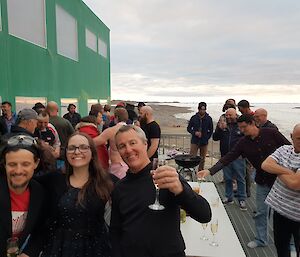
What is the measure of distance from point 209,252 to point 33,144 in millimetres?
1723

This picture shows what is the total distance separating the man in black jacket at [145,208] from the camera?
1521 millimetres

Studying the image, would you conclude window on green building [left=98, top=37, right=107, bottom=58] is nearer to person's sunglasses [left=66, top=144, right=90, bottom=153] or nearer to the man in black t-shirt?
the man in black t-shirt

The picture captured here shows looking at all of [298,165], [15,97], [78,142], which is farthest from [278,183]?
[15,97]

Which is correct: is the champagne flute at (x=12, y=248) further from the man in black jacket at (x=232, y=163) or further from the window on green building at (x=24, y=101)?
the window on green building at (x=24, y=101)

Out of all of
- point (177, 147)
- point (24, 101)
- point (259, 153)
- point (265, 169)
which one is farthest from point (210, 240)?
point (177, 147)

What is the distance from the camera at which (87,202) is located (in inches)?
81.2

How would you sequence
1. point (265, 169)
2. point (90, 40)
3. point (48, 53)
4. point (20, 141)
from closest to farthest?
1. point (20, 141)
2. point (265, 169)
3. point (48, 53)
4. point (90, 40)

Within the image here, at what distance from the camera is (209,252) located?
245cm

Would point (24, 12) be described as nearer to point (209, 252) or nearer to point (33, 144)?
point (33, 144)

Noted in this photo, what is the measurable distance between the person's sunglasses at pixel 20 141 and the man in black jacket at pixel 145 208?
0.72 m

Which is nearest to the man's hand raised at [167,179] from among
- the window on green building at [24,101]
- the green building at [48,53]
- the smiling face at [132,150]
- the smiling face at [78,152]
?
the smiling face at [132,150]

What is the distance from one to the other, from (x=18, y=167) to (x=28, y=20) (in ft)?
26.0

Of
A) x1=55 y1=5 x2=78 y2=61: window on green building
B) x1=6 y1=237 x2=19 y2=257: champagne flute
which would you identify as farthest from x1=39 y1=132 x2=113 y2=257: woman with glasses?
x1=55 y1=5 x2=78 y2=61: window on green building

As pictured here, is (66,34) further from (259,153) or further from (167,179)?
(167,179)
